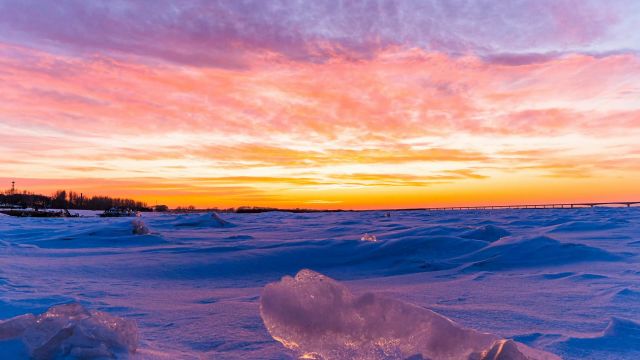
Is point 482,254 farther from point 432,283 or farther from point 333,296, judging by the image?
point 333,296

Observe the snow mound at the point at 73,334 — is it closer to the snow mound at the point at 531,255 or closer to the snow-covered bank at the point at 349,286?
the snow-covered bank at the point at 349,286

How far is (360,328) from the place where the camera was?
1.81 meters

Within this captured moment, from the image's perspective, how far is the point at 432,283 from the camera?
3.85m

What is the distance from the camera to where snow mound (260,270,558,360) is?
5.47 feet

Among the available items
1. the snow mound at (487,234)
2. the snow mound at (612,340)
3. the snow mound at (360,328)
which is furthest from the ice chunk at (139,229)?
the snow mound at (612,340)

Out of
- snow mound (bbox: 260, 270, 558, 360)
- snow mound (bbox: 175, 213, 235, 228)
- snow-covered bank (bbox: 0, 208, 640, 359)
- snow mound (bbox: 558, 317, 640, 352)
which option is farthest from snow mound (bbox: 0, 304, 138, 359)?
snow mound (bbox: 175, 213, 235, 228)

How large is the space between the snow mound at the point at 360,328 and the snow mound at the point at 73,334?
0.58 meters

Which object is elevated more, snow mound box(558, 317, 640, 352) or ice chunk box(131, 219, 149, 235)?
ice chunk box(131, 219, 149, 235)

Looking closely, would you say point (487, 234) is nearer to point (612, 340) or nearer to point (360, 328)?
point (612, 340)

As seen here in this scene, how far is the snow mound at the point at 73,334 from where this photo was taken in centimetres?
169

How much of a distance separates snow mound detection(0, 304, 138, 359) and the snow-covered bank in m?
0.08

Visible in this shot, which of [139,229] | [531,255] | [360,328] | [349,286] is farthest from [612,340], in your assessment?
[139,229]

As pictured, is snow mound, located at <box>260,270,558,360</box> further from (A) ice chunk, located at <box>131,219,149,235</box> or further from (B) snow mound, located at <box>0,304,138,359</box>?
(A) ice chunk, located at <box>131,219,149,235</box>

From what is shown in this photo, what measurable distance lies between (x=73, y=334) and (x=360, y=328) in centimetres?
113
